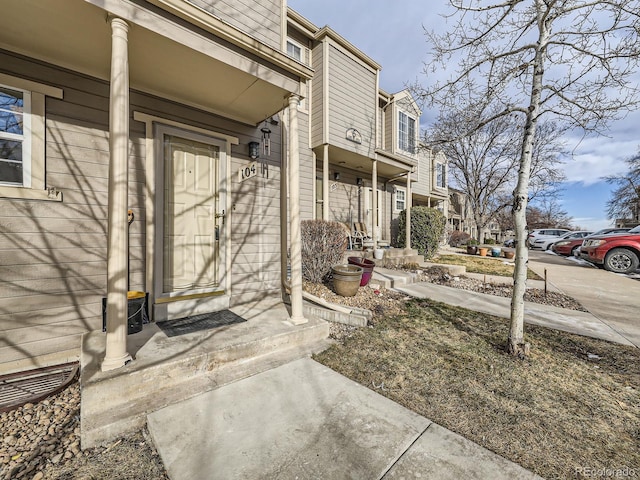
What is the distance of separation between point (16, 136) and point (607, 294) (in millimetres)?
9362

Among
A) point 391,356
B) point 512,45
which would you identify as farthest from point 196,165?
point 512,45

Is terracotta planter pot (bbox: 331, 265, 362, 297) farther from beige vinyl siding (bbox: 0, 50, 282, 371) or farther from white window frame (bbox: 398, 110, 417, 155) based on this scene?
white window frame (bbox: 398, 110, 417, 155)

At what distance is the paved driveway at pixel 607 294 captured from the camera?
380 cm

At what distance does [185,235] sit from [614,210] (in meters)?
31.2

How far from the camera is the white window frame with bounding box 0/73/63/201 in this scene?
8.16 feet

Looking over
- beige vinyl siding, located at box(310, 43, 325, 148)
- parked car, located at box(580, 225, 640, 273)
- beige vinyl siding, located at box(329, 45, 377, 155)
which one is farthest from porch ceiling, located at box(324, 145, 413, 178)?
parked car, located at box(580, 225, 640, 273)

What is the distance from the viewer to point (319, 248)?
4.98 metres

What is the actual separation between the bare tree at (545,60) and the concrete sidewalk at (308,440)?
1718mm

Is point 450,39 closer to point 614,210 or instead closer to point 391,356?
point 391,356

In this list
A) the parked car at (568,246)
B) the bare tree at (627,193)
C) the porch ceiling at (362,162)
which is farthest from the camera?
the bare tree at (627,193)

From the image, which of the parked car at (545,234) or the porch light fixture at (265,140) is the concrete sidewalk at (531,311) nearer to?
the porch light fixture at (265,140)

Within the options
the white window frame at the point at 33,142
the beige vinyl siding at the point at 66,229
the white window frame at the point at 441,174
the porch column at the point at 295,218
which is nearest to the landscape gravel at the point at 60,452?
the beige vinyl siding at the point at 66,229

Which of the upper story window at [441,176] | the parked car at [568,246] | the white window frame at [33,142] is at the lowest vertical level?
the parked car at [568,246]
